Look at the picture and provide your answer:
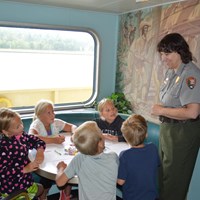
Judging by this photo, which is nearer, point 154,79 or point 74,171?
point 74,171

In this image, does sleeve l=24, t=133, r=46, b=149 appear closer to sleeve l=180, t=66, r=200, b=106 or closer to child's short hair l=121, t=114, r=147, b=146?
child's short hair l=121, t=114, r=147, b=146

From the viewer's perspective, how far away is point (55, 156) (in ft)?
8.61

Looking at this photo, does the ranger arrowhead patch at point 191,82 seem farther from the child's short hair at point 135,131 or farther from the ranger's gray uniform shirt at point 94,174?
the ranger's gray uniform shirt at point 94,174

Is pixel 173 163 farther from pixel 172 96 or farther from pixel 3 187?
pixel 3 187

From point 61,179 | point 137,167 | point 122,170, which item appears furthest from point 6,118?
point 137,167

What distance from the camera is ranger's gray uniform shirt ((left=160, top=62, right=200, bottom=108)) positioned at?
254 centimetres

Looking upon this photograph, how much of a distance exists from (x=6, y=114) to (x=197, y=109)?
1757 mm

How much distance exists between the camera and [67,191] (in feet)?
10.1

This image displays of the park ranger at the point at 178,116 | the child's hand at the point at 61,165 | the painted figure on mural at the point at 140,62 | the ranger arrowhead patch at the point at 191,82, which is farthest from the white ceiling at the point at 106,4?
the child's hand at the point at 61,165

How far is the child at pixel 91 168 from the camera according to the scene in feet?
6.73

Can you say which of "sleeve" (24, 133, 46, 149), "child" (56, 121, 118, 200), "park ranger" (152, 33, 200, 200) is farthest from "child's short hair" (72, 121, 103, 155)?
"park ranger" (152, 33, 200, 200)

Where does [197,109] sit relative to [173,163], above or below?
above

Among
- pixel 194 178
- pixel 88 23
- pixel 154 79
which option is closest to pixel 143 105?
pixel 154 79

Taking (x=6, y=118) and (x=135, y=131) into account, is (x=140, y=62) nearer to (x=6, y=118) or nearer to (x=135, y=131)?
(x=135, y=131)
